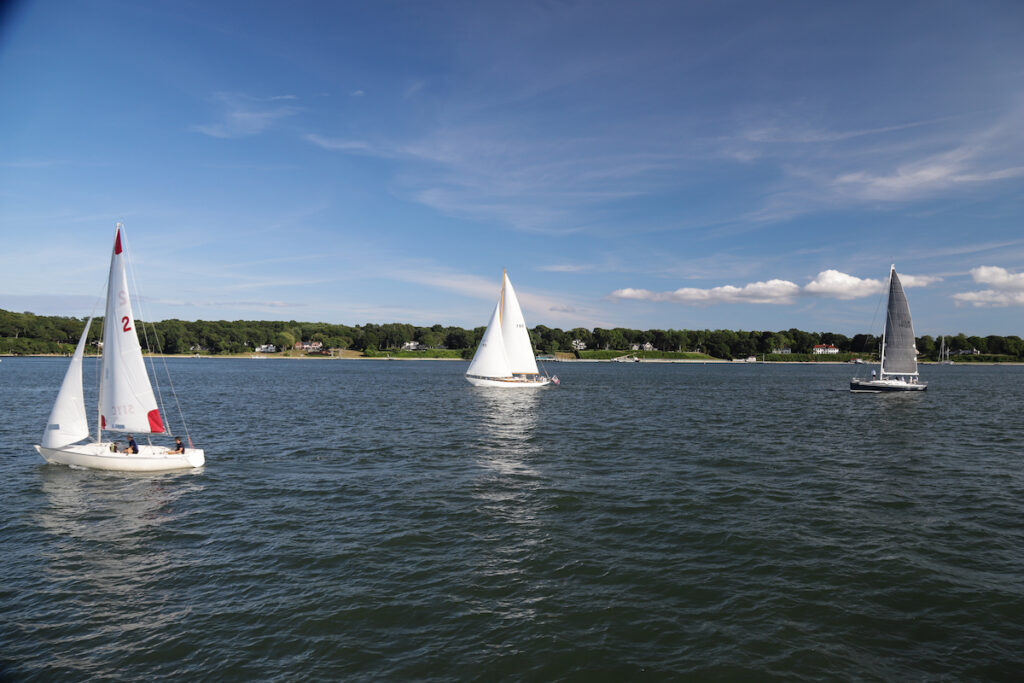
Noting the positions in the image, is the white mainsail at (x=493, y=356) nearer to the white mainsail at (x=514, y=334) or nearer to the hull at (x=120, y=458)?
the white mainsail at (x=514, y=334)

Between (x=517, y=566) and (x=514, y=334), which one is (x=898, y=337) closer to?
(x=514, y=334)

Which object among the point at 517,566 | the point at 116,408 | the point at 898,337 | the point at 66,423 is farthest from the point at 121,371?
the point at 898,337

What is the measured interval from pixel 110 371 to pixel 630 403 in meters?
66.5

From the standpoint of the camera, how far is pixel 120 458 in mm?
32375

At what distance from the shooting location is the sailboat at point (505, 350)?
93188mm

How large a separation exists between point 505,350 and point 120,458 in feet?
220

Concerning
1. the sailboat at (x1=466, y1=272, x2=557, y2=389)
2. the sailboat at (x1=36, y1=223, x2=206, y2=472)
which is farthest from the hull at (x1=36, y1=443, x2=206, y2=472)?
the sailboat at (x1=466, y1=272, x2=557, y2=389)

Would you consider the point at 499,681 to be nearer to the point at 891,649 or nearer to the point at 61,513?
the point at 891,649

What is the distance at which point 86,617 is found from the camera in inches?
625

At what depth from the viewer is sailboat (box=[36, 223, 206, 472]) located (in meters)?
32.2

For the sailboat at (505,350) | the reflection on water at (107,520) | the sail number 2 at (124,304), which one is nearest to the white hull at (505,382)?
the sailboat at (505,350)

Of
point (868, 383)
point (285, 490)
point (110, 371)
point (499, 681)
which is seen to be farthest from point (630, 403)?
point (499, 681)

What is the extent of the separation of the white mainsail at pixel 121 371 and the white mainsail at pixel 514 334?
6436 cm

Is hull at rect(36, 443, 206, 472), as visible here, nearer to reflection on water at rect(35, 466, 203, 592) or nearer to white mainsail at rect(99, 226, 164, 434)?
reflection on water at rect(35, 466, 203, 592)
